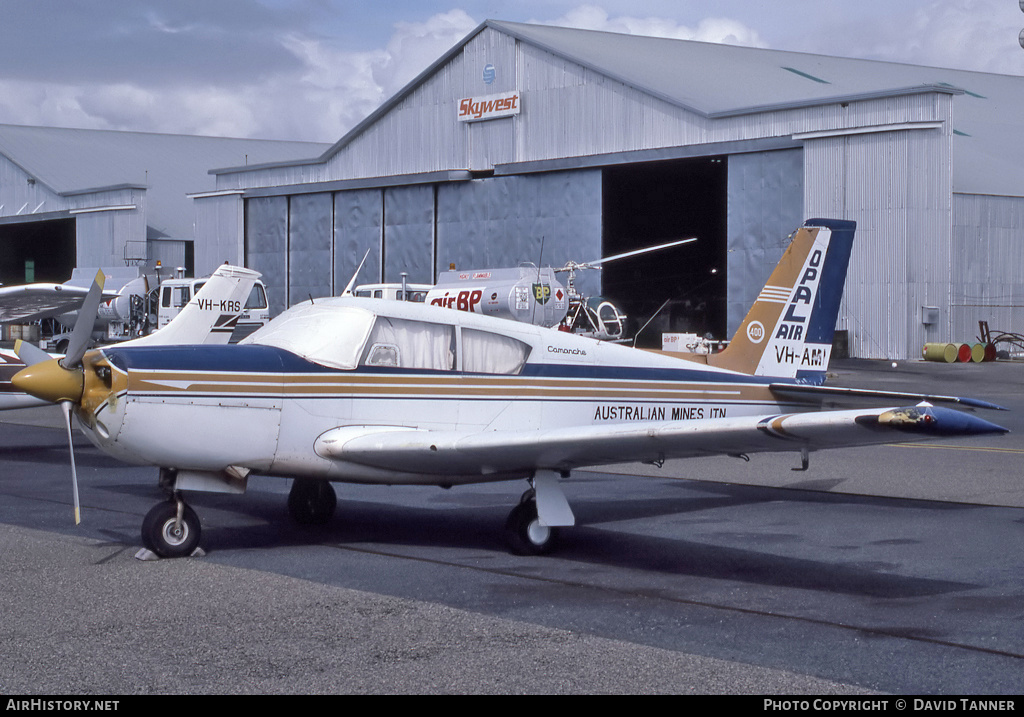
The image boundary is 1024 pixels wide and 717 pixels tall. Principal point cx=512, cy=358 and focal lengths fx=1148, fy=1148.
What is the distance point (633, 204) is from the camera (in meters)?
41.7

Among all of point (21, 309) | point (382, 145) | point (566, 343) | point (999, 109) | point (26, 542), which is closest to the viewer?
point (26, 542)

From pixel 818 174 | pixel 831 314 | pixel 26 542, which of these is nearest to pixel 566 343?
pixel 831 314

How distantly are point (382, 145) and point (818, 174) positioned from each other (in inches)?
650

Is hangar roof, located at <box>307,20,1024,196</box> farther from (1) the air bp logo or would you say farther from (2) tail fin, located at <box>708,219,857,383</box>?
(2) tail fin, located at <box>708,219,857,383</box>

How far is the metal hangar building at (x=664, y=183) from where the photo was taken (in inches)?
1198

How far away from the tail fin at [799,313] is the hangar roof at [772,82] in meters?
20.4

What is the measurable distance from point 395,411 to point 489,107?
3046cm

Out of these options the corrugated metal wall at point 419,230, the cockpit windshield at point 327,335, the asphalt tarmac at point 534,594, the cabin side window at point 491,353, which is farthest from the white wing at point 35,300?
the corrugated metal wall at point 419,230

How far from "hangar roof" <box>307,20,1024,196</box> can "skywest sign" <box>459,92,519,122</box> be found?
72.4 inches

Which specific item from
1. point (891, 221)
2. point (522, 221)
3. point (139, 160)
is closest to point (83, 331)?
point (891, 221)

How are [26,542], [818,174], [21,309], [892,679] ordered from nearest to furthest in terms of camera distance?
[892,679]
[26,542]
[21,309]
[818,174]

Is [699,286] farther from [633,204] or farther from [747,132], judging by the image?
[747,132]

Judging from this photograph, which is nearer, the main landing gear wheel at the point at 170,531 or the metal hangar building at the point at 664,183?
the main landing gear wheel at the point at 170,531

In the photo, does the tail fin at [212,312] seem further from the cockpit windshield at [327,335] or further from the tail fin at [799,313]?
the tail fin at [799,313]
